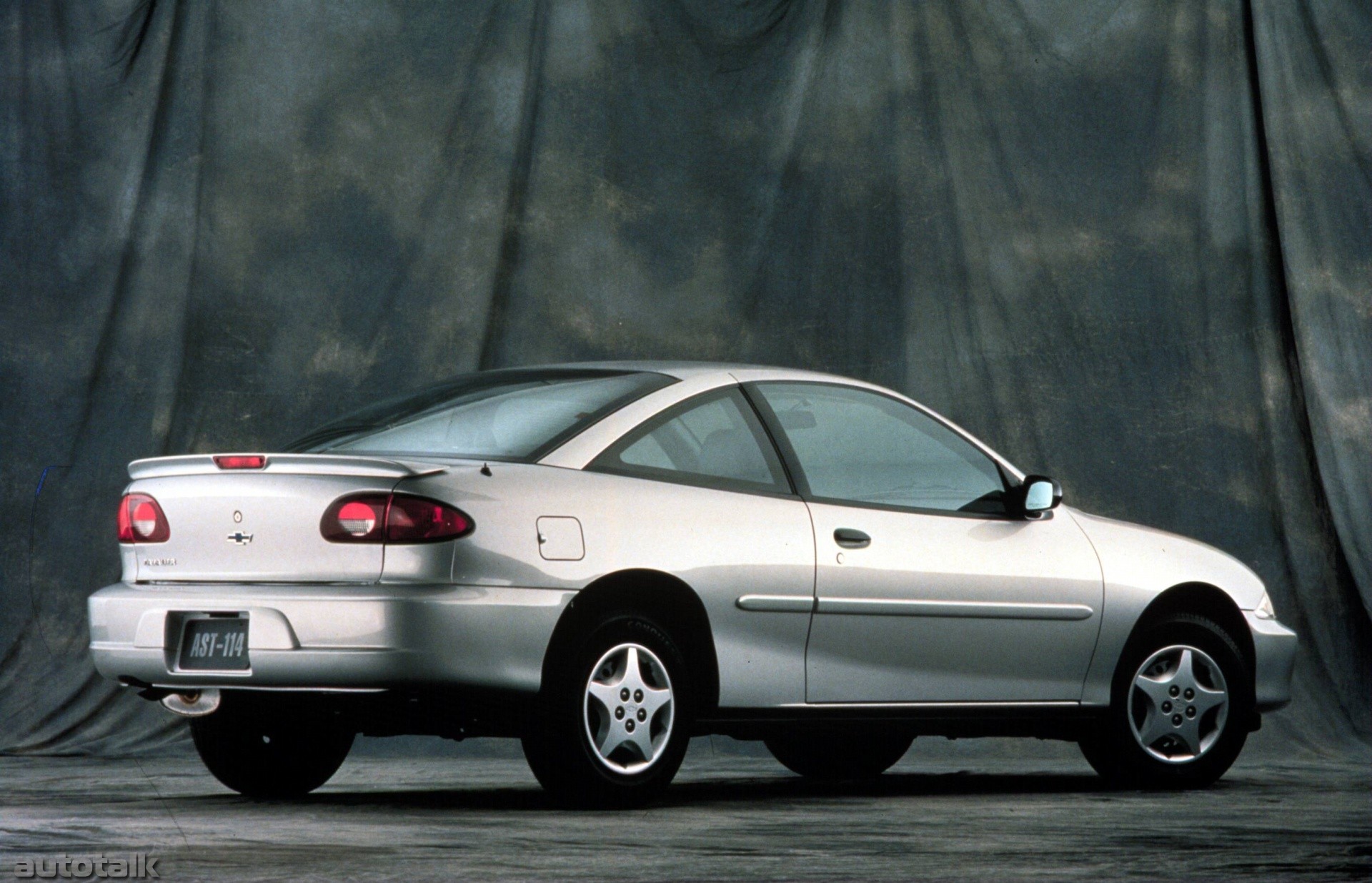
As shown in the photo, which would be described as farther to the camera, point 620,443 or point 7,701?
point 7,701

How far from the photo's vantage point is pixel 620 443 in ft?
20.6

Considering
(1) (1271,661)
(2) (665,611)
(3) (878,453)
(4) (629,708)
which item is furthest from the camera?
(1) (1271,661)

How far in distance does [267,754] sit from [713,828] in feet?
6.00

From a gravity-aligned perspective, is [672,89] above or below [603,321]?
above

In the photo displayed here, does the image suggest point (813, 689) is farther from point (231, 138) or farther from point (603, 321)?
point (231, 138)

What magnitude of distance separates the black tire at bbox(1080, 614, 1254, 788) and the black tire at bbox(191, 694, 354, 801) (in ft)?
8.78

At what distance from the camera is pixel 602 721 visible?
6102mm

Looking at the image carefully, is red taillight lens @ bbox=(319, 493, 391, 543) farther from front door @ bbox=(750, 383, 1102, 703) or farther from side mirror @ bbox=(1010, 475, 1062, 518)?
side mirror @ bbox=(1010, 475, 1062, 518)

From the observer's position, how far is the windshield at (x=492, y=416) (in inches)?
247

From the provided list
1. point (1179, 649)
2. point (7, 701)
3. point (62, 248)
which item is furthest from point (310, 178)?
point (1179, 649)

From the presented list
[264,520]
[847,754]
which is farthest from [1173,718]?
[264,520]

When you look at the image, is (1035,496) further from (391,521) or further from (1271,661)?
(391,521)

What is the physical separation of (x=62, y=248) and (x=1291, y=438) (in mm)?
6118

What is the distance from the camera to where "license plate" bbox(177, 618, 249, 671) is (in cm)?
585
